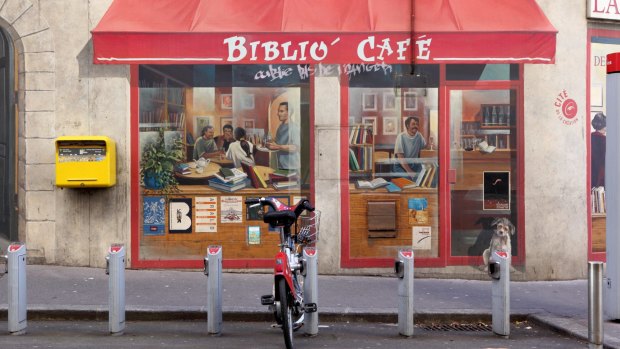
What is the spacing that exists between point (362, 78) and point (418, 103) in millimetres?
786

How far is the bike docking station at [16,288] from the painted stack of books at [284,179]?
14.1 ft

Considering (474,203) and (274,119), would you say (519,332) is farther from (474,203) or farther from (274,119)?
(274,119)

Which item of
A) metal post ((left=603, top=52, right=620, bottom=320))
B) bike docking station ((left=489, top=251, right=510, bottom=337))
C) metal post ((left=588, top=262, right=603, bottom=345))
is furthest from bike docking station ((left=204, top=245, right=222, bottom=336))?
metal post ((left=603, top=52, right=620, bottom=320))

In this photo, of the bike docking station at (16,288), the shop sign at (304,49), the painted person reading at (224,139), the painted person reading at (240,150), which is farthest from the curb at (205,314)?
the shop sign at (304,49)

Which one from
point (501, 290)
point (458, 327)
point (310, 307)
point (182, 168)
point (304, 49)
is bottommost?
point (458, 327)

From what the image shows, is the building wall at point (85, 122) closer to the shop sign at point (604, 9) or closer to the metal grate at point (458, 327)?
the shop sign at point (604, 9)

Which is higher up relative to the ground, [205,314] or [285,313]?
[285,313]

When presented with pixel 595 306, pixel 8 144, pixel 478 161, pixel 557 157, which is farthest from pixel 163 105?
pixel 595 306

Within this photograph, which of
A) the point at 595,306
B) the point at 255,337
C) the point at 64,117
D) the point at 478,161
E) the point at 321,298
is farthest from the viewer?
the point at 478,161

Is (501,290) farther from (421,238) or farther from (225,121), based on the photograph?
(225,121)

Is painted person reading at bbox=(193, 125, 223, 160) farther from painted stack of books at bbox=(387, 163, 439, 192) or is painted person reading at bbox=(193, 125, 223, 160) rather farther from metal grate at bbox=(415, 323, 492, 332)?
metal grate at bbox=(415, 323, 492, 332)

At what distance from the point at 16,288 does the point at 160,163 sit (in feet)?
12.8

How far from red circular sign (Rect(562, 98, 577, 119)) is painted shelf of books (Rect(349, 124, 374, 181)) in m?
2.52

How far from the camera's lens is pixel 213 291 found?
9.11 metres
